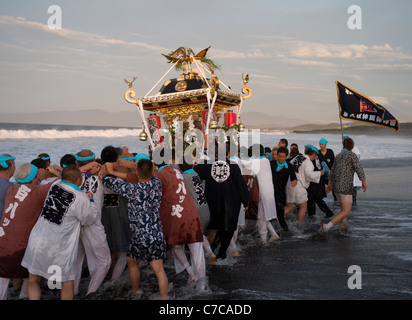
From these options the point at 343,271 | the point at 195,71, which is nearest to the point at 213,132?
the point at 195,71

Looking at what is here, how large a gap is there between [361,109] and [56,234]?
28.8ft

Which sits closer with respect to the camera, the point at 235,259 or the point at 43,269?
the point at 43,269

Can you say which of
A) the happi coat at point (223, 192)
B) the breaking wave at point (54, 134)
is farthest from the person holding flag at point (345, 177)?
the breaking wave at point (54, 134)

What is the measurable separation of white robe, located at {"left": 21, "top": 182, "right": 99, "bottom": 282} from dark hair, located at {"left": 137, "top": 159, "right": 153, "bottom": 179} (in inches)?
26.5

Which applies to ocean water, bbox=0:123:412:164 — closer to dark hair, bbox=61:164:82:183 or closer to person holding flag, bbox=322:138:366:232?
person holding flag, bbox=322:138:366:232

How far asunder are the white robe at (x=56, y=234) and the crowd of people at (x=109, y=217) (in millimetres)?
10

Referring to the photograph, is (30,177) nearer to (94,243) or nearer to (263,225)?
(94,243)

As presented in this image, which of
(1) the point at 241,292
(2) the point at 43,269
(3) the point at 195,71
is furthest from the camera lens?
(3) the point at 195,71

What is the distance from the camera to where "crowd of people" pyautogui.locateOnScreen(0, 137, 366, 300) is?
417cm

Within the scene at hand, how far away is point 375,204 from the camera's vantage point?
37.6 ft

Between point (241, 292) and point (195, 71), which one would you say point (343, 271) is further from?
point (195, 71)

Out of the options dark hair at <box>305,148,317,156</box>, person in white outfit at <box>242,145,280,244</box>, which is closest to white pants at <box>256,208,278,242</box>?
person in white outfit at <box>242,145,280,244</box>
